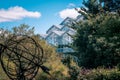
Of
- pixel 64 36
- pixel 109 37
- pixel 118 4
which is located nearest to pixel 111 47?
pixel 109 37

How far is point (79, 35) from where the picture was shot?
30.6 meters

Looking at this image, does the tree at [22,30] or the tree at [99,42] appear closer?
the tree at [99,42]

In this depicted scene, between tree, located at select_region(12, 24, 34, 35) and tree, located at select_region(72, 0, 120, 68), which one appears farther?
tree, located at select_region(12, 24, 34, 35)

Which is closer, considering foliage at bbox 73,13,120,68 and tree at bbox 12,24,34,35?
foliage at bbox 73,13,120,68

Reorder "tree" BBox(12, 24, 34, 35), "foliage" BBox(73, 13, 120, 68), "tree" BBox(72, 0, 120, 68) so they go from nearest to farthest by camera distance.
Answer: "foliage" BBox(73, 13, 120, 68) → "tree" BBox(72, 0, 120, 68) → "tree" BBox(12, 24, 34, 35)

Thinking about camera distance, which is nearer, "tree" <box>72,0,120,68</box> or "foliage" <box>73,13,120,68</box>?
"foliage" <box>73,13,120,68</box>

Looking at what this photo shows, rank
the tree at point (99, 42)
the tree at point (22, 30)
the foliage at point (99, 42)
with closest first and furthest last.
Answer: the foliage at point (99, 42)
the tree at point (99, 42)
the tree at point (22, 30)

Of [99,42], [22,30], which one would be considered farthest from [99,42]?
[22,30]

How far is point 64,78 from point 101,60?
9.52 meters

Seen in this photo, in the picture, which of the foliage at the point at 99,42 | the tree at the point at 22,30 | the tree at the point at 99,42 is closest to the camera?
the foliage at the point at 99,42

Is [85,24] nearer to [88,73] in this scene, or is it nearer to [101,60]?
[101,60]

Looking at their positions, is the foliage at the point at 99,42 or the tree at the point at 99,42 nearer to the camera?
the foliage at the point at 99,42

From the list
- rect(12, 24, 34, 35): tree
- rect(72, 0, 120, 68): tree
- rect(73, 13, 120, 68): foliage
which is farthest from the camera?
rect(12, 24, 34, 35): tree

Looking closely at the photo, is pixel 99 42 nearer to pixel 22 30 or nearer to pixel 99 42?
pixel 99 42
